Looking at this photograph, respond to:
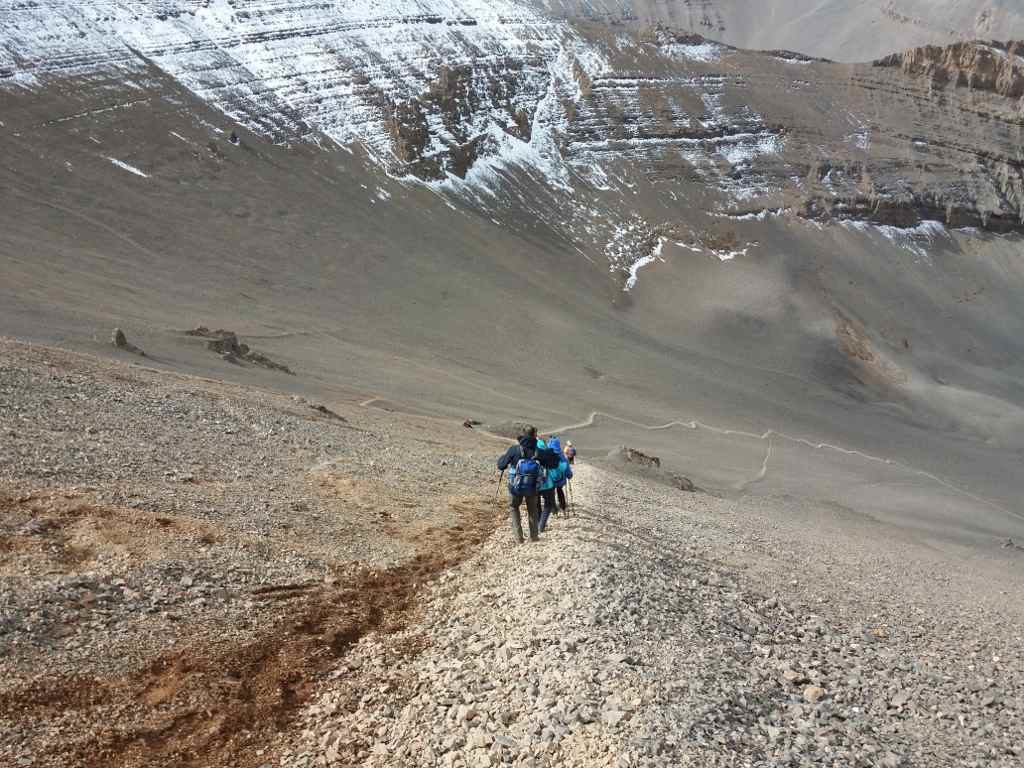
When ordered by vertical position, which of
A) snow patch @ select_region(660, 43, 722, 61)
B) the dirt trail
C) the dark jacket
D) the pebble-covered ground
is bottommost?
the dirt trail

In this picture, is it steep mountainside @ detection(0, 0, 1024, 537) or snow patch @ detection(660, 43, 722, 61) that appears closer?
steep mountainside @ detection(0, 0, 1024, 537)

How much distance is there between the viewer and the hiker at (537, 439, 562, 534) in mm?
12812

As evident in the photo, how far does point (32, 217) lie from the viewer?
4750 centimetres

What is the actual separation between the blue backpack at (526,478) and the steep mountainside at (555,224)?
1940cm

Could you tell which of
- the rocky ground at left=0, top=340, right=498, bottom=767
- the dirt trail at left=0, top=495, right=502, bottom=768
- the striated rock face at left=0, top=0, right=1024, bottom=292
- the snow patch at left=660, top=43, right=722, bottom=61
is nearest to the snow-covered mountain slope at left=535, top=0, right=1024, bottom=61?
the snow patch at left=660, top=43, right=722, bottom=61

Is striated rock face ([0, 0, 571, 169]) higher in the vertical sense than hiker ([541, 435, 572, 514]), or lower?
higher

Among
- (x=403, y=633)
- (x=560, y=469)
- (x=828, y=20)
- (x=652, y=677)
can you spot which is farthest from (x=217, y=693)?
(x=828, y=20)

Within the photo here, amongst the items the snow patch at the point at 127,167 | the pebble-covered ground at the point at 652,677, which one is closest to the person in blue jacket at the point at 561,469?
the pebble-covered ground at the point at 652,677

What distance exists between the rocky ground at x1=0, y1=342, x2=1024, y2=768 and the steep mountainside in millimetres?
16613

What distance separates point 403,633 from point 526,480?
3.67m

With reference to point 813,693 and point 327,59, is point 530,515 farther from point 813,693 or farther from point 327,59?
point 327,59

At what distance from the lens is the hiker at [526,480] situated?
40.1ft

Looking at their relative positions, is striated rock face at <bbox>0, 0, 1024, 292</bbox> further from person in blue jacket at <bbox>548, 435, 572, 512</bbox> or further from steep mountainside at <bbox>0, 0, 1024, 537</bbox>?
person in blue jacket at <bbox>548, 435, 572, 512</bbox>

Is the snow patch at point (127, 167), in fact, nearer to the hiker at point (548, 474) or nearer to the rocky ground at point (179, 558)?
the rocky ground at point (179, 558)
